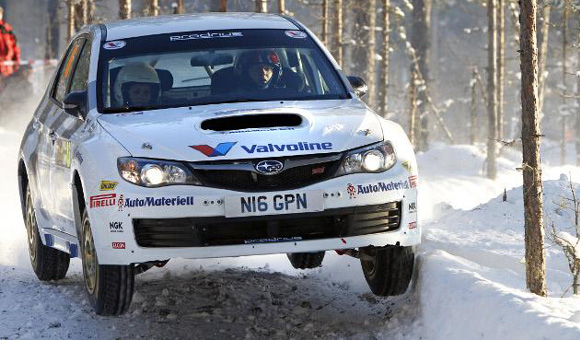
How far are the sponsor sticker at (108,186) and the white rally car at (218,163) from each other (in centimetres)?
1

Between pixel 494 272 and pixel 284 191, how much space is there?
228 centimetres

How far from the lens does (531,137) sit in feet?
27.5

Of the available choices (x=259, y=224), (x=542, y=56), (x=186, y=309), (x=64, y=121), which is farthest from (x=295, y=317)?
(x=542, y=56)

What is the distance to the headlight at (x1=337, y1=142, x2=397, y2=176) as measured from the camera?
6.99m

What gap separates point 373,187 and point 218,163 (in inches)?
→ 36.0

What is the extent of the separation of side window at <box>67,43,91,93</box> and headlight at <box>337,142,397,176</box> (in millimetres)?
2176

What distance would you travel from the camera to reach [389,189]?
7.10 m

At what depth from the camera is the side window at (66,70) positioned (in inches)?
360

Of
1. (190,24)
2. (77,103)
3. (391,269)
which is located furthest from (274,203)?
(190,24)

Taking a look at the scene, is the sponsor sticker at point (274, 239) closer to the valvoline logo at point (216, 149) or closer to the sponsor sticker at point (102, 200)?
the valvoline logo at point (216, 149)

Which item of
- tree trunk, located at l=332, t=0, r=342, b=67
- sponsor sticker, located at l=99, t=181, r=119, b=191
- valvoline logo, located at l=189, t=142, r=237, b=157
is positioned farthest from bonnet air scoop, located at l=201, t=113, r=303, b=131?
tree trunk, located at l=332, t=0, r=342, b=67

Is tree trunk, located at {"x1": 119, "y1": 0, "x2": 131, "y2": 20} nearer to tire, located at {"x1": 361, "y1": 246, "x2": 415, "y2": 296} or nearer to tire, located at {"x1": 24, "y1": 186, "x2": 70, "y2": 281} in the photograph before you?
tire, located at {"x1": 24, "y1": 186, "x2": 70, "y2": 281}

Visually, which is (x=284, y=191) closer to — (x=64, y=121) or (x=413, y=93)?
(x=64, y=121)

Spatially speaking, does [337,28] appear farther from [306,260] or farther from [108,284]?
[108,284]
